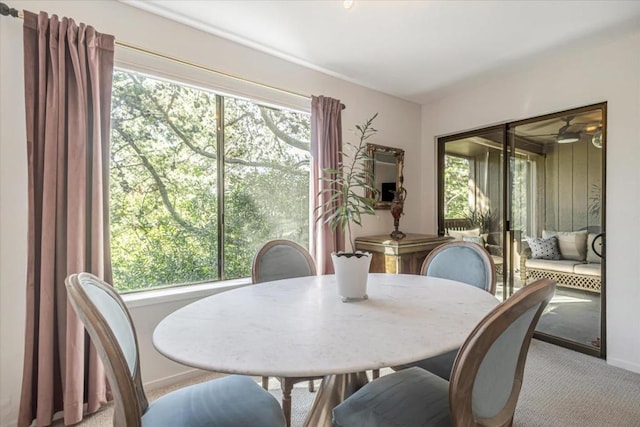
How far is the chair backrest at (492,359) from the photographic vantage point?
848 mm

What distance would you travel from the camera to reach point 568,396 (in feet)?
6.82

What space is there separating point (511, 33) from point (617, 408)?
8.43 feet

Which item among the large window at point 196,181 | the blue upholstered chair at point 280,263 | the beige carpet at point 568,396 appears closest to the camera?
the beige carpet at point 568,396

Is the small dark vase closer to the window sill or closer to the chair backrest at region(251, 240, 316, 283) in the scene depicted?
the chair backrest at region(251, 240, 316, 283)

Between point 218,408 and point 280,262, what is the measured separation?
43.8 inches

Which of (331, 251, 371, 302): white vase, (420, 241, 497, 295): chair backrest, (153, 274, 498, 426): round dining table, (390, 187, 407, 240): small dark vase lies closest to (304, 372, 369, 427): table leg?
(153, 274, 498, 426): round dining table

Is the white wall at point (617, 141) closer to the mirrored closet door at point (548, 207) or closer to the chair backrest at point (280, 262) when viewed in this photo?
the mirrored closet door at point (548, 207)

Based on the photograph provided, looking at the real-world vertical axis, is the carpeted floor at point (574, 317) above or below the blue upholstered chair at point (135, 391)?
below

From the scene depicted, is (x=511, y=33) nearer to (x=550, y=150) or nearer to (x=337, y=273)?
(x=550, y=150)

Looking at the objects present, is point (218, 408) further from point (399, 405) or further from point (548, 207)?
point (548, 207)

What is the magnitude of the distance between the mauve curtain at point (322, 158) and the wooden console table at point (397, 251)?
1.28ft

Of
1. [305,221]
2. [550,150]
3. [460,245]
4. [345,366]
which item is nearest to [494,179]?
[550,150]

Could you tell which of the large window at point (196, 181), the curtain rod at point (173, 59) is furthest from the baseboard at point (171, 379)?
the curtain rod at point (173, 59)

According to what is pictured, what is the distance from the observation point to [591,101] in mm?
2646
